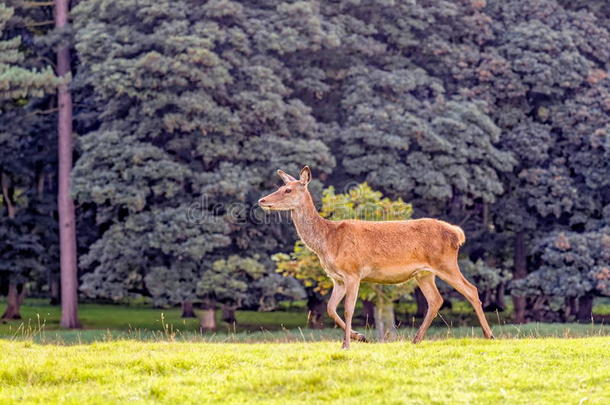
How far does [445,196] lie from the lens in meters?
→ 28.8

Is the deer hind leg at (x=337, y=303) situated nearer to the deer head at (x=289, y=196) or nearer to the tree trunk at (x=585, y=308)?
the deer head at (x=289, y=196)

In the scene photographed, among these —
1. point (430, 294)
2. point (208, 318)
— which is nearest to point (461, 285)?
point (430, 294)

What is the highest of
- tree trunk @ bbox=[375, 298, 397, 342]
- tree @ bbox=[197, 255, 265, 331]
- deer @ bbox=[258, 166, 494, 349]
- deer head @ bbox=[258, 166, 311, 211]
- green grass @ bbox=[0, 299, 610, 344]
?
deer head @ bbox=[258, 166, 311, 211]

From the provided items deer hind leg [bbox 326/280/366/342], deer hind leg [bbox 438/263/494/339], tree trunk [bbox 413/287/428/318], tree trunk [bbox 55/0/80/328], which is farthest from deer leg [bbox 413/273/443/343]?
tree trunk [bbox 55/0/80/328]

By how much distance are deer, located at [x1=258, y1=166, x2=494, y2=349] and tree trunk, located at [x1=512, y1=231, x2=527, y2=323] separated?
20014mm

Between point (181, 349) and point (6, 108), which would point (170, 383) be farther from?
point (6, 108)

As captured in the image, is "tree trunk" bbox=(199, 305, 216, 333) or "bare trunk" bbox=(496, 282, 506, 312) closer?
"tree trunk" bbox=(199, 305, 216, 333)

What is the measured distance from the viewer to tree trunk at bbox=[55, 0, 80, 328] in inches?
1169

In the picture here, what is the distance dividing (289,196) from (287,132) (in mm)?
16684

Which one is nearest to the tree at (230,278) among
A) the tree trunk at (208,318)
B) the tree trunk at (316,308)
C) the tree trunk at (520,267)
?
the tree trunk at (208,318)

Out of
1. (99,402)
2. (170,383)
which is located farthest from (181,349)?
(99,402)

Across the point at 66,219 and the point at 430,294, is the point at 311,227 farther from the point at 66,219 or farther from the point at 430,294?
the point at 66,219

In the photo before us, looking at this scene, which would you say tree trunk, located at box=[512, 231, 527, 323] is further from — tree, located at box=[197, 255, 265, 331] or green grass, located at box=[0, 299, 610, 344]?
tree, located at box=[197, 255, 265, 331]

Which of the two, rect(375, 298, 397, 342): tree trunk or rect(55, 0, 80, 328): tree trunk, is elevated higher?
rect(55, 0, 80, 328): tree trunk
